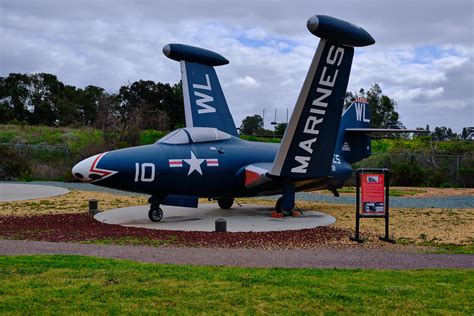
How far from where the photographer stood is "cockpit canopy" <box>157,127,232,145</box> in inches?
550

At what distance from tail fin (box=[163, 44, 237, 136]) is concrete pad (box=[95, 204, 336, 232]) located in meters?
2.46

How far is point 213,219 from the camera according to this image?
48.8ft

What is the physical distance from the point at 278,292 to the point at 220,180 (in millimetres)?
8385

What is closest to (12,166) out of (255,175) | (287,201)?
(255,175)

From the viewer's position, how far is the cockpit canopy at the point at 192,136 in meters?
14.0

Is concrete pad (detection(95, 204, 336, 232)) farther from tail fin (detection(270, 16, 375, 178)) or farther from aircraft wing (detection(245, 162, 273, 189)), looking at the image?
tail fin (detection(270, 16, 375, 178))

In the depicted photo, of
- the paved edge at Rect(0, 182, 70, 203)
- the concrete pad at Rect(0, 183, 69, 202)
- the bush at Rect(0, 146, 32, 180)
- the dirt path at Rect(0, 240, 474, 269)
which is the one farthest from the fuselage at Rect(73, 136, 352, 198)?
the bush at Rect(0, 146, 32, 180)

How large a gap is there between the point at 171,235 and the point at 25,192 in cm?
1303

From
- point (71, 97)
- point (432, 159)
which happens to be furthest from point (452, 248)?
point (71, 97)


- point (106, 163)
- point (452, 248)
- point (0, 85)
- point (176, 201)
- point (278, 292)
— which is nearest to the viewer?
point (278, 292)

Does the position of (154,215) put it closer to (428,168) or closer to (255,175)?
(255,175)

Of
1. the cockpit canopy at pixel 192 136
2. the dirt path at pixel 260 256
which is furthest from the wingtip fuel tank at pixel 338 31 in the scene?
the dirt path at pixel 260 256

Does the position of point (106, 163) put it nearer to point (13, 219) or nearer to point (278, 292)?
point (13, 219)

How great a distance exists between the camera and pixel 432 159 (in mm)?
34750
